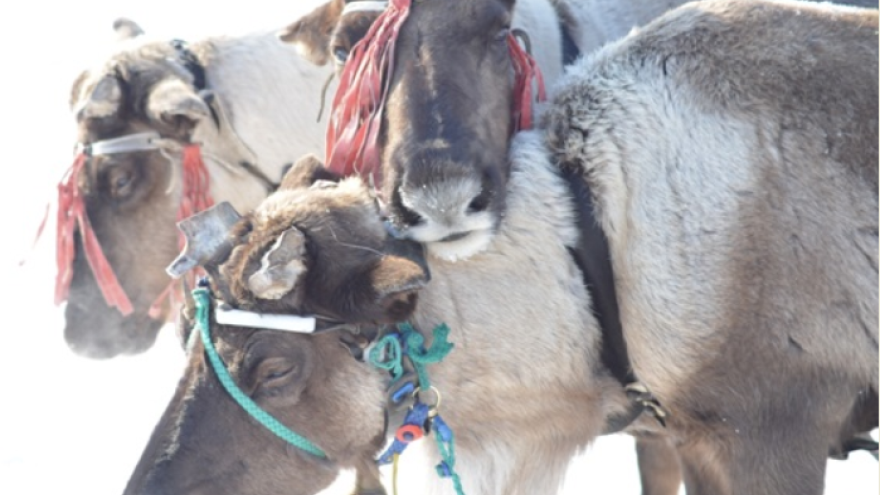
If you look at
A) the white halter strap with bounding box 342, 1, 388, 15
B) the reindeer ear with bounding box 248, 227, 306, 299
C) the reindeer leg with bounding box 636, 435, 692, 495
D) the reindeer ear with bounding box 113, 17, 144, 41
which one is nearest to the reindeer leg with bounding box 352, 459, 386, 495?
the reindeer ear with bounding box 248, 227, 306, 299

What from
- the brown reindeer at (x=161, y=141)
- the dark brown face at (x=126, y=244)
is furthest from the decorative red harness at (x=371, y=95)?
the dark brown face at (x=126, y=244)

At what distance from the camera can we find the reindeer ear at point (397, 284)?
117 inches

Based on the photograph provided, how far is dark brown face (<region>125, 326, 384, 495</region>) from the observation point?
306cm

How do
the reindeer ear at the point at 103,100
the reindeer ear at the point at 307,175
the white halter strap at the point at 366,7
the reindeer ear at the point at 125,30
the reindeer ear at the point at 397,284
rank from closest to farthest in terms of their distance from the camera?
1. the reindeer ear at the point at 397,284
2. the reindeer ear at the point at 307,175
3. the white halter strap at the point at 366,7
4. the reindeer ear at the point at 103,100
5. the reindeer ear at the point at 125,30

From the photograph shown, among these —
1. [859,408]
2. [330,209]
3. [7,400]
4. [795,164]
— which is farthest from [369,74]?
[7,400]

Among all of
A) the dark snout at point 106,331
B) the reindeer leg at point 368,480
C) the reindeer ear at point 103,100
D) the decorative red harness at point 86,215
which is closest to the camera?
the reindeer leg at point 368,480

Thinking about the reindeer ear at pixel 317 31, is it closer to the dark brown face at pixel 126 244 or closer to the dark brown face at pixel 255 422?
the dark brown face at pixel 126 244

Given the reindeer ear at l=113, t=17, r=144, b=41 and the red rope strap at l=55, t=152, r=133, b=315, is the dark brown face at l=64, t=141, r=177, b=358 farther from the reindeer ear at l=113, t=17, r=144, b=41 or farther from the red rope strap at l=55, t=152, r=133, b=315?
the reindeer ear at l=113, t=17, r=144, b=41

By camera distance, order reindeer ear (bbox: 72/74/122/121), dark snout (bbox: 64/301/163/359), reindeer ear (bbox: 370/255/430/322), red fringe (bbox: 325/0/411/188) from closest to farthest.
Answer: reindeer ear (bbox: 370/255/430/322), red fringe (bbox: 325/0/411/188), reindeer ear (bbox: 72/74/122/121), dark snout (bbox: 64/301/163/359)

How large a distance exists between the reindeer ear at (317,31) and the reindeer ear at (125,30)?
1.06m

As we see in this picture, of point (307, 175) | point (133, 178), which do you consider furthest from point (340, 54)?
point (133, 178)

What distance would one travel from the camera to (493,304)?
10.9ft

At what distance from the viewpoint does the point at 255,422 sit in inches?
121

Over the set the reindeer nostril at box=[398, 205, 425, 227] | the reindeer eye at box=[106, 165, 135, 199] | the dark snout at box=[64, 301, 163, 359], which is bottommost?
the dark snout at box=[64, 301, 163, 359]
